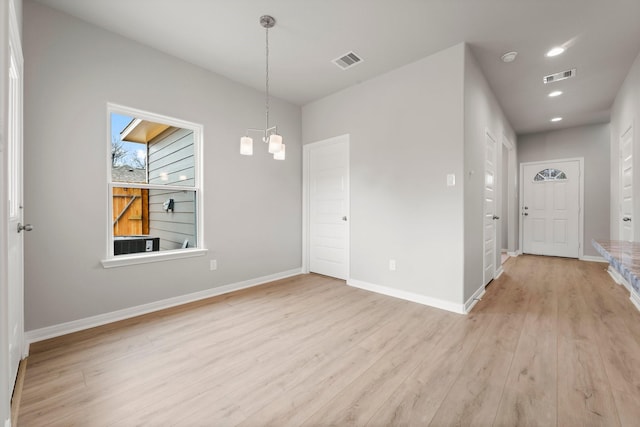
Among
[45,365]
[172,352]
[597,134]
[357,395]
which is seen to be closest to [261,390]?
[357,395]

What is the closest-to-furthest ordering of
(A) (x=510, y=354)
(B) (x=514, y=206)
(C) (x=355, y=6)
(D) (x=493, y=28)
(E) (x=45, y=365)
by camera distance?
(E) (x=45, y=365) → (A) (x=510, y=354) → (C) (x=355, y=6) → (D) (x=493, y=28) → (B) (x=514, y=206)

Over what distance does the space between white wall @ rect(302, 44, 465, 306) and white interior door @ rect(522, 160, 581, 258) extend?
A: 15.7ft

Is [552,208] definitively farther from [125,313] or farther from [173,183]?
[125,313]

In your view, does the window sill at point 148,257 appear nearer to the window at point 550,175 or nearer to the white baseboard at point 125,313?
the white baseboard at point 125,313

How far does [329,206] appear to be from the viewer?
14.1 ft

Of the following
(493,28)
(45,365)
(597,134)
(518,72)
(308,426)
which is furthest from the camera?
(597,134)

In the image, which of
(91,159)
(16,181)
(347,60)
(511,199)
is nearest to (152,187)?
(91,159)

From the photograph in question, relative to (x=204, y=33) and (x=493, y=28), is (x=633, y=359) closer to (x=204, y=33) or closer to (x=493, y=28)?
(x=493, y=28)

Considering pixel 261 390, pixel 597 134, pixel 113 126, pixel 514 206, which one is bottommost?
pixel 261 390

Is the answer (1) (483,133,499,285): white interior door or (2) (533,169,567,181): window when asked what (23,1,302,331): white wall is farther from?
(2) (533,169,567,181): window

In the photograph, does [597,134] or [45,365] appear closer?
[45,365]

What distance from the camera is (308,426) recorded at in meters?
1.39

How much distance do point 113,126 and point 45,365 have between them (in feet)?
6.99

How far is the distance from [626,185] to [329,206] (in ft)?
13.2
